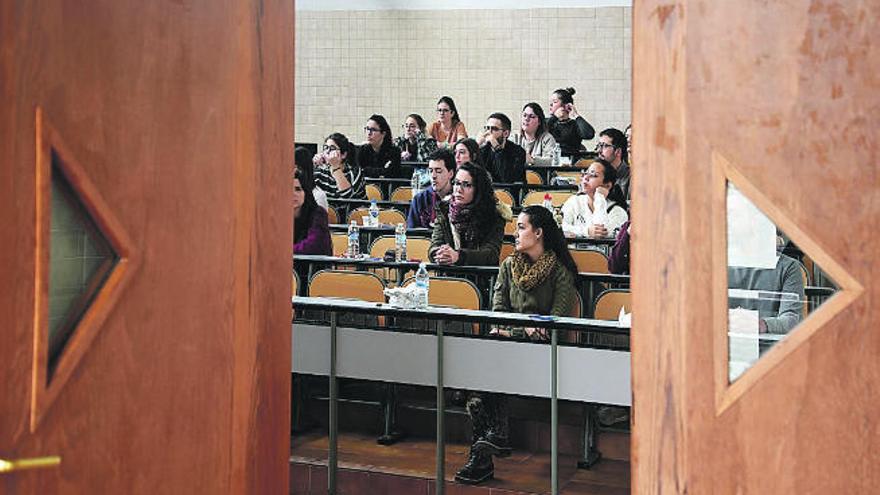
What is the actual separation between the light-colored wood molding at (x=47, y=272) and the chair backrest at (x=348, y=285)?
3408 mm

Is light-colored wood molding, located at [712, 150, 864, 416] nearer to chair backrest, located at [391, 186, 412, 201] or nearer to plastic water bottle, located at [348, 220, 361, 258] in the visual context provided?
plastic water bottle, located at [348, 220, 361, 258]

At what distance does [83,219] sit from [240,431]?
665 millimetres

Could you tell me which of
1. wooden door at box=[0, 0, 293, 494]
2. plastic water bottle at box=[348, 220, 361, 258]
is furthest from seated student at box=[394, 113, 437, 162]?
wooden door at box=[0, 0, 293, 494]

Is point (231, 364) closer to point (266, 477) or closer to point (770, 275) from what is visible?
point (266, 477)

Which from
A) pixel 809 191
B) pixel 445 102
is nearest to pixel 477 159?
pixel 445 102

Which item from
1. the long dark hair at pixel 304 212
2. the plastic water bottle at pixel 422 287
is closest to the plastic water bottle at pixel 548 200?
the long dark hair at pixel 304 212

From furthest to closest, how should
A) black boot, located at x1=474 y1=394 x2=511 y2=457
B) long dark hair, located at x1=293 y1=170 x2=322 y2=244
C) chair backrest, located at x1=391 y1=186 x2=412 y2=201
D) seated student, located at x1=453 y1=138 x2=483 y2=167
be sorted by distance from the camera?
chair backrest, located at x1=391 y1=186 x2=412 y2=201, seated student, located at x1=453 y1=138 x2=483 y2=167, long dark hair, located at x1=293 y1=170 x2=322 y2=244, black boot, located at x1=474 y1=394 x2=511 y2=457

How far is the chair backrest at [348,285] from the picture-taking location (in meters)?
5.76

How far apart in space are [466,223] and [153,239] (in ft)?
14.2

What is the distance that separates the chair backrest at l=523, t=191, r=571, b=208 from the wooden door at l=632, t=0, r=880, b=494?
711 centimetres

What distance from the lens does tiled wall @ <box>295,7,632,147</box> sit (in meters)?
15.5

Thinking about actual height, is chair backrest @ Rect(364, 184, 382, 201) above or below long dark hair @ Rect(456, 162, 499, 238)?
above

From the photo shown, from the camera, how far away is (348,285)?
5844 millimetres

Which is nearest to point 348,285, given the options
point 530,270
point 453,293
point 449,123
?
point 453,293
